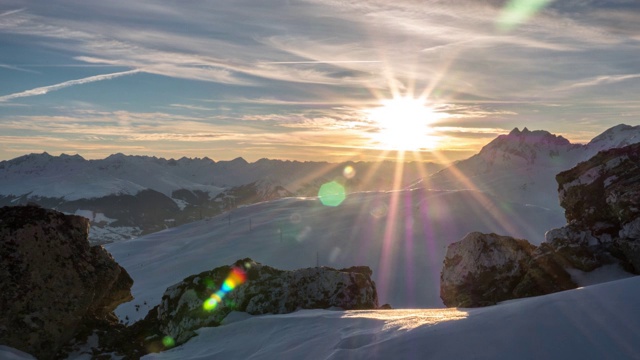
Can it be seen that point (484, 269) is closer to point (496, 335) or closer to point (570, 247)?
point (570, 247)

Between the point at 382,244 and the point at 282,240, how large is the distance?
18107mm

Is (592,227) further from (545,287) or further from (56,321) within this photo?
(56,321)

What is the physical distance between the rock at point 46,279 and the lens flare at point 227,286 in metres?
3.14

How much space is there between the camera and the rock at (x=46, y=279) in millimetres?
12086

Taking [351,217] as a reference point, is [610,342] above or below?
above

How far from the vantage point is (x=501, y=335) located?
7.07m

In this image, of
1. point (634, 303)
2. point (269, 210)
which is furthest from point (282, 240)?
point (634, 303)

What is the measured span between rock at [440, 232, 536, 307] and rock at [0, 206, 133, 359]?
11.4 metres

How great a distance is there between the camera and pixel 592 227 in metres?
14.3

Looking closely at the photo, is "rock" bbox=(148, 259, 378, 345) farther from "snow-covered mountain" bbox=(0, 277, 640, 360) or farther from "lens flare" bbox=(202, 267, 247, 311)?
"snow-covered mountain" bbox=(0, 277, 640, 360)

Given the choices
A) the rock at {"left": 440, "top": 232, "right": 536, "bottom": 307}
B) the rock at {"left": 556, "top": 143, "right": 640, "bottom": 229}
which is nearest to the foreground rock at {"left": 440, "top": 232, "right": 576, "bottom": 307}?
the rock at {"left": 440, "top": 232, "right": 536, "bottom": 307}

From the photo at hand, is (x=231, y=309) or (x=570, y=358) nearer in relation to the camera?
(x=570, y=358)

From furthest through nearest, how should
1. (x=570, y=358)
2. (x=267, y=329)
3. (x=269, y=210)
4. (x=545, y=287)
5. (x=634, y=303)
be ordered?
1. (x=269, y=210)
2. (x=545, y=287)
3. (x=267, y=329)
4. (x=634, y=303)
5. (x=570, y=358)

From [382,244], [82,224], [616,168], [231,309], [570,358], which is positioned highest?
[616,168]
